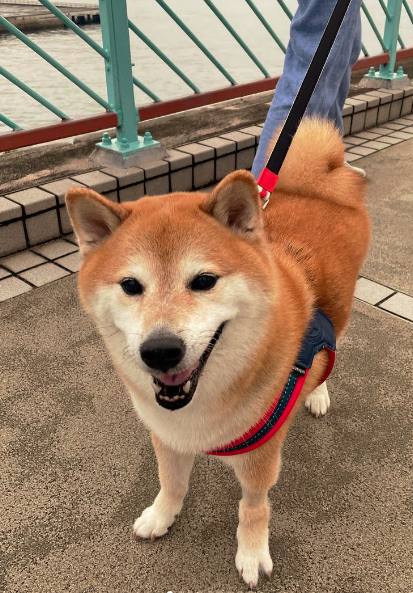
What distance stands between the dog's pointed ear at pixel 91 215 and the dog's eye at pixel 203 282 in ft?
0.95

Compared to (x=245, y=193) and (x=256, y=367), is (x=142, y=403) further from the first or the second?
(x=245, y=193)

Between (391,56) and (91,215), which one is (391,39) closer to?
(391,56)

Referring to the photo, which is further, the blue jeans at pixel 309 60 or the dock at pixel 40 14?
the dock at pixel 40 14

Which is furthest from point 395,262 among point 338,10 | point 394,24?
point 394,24

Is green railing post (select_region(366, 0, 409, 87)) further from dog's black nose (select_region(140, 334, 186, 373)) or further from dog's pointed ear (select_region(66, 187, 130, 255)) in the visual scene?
dog's black nose (select_region(140, 334, 186, 373))

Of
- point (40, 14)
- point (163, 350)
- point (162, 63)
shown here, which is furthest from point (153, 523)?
point (40, 14)

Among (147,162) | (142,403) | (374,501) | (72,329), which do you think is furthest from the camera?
(147,162)

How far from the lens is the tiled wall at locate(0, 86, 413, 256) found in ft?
10.1

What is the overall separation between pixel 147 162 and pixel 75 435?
89.5 inches

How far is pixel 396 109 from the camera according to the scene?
5594 millimetres

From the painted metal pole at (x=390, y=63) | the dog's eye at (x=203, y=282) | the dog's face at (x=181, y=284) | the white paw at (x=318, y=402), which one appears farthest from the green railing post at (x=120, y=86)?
the painted metal pole at (x=390, y=63)

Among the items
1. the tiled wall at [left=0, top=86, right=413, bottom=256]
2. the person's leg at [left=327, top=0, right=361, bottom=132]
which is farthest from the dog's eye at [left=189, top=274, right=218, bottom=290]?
the person's leg at [left=327, top=0, right=361, bottom=132]

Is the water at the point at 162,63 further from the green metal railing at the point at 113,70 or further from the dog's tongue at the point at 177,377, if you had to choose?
the dog's tongue at the point at 177,377

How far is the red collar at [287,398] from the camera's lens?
1417 mm
